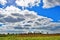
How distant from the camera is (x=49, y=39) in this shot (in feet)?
49.0

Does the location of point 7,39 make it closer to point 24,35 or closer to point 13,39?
point 13,39

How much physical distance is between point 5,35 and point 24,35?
1.17 meters

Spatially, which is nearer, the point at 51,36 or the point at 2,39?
the point at 2,39

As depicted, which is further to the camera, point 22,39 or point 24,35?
point 24,35

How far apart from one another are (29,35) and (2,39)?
106 inches

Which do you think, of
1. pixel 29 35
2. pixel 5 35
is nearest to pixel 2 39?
pixel 5 35

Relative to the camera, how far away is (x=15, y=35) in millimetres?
17219

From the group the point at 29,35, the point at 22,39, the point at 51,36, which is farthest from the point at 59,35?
the point at 22,39

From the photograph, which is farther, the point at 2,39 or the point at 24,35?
the point at 24,35

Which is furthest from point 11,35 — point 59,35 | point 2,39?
point 59,35

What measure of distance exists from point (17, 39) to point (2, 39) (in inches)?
33.4

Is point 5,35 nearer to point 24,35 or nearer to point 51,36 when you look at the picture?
point 24,35

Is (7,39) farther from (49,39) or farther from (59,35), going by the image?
(59,35)

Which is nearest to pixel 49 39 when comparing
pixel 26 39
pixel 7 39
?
pixel 26 39
